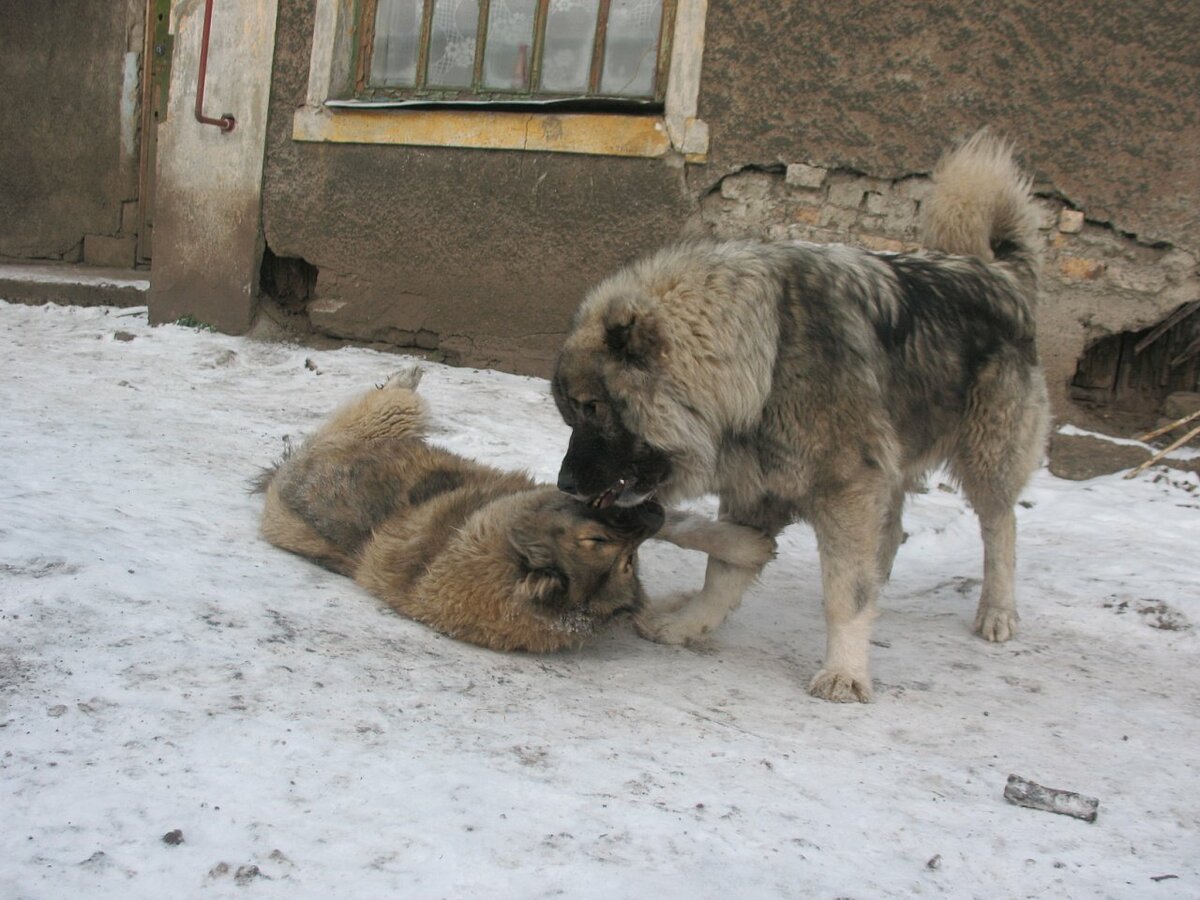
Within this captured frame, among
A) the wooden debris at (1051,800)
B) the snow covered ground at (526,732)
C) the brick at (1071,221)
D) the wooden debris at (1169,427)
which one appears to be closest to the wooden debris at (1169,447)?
the wooden debris at (1169,427)

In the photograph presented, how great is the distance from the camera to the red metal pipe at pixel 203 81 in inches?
320

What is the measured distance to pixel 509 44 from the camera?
7.48 meters

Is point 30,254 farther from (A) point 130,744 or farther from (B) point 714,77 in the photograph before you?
(A) point 130,744

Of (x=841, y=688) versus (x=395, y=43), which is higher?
(x=395, y=43)

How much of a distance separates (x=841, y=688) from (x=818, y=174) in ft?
13.4

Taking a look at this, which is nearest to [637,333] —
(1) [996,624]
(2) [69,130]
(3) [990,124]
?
(1) [996,624]

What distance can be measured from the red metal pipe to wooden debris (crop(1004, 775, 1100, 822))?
762cm

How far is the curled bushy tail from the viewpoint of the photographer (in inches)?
164

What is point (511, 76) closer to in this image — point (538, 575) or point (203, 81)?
point (203, 81)

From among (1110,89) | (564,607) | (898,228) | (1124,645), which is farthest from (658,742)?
(1110,89)

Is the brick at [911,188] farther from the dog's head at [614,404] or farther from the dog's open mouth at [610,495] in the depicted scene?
the dog's open mouth at [610,495]

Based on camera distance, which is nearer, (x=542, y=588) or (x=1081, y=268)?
(x=542, y=588)

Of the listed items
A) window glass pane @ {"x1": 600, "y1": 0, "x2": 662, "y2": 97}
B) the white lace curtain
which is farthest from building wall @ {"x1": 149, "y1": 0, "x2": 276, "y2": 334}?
window glass pane @ {"x1": 600, "y1": 0, "x2": 662, "y2": 97}

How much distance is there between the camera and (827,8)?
6.38 meters
